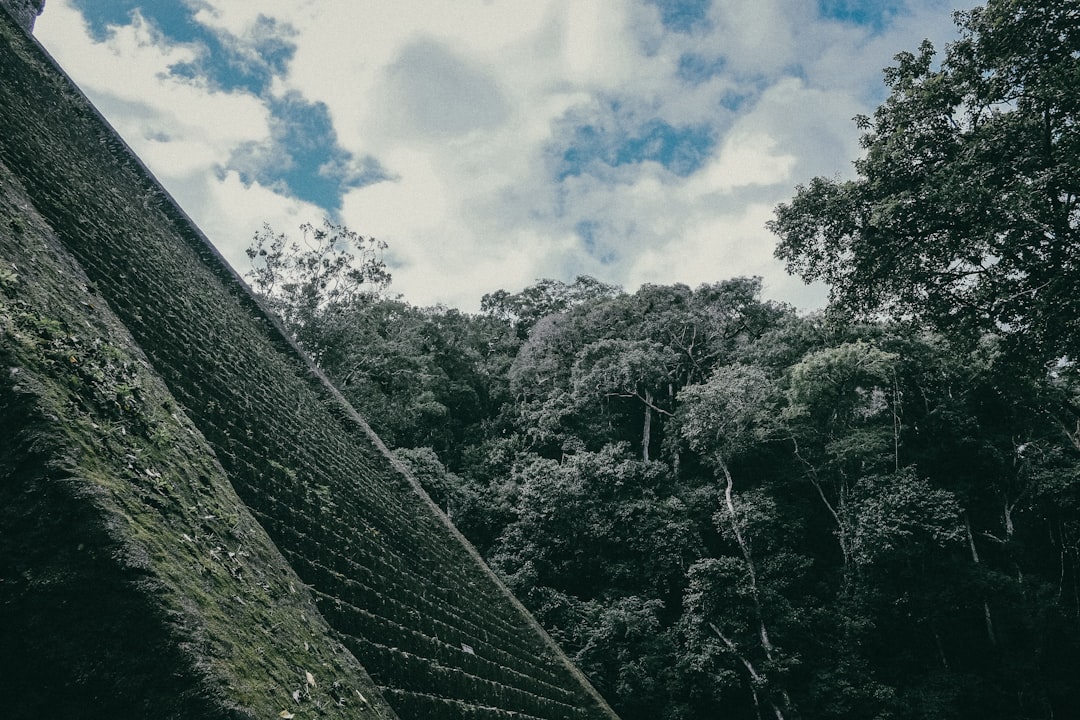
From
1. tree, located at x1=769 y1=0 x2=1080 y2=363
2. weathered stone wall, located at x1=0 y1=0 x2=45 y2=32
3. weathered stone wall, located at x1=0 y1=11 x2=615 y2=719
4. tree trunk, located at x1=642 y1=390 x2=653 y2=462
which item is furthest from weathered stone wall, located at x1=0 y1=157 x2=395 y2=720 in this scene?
tree trunk, located at x1=642 y1=390 x2=653 y2=462

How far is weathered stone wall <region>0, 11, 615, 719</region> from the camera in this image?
11.3 feet

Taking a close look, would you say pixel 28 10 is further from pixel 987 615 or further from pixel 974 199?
pixel 987 615

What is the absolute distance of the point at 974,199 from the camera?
577cm

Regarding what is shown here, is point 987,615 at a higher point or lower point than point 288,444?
higher

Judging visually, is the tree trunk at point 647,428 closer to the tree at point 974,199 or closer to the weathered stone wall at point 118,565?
the tree at point 974,199

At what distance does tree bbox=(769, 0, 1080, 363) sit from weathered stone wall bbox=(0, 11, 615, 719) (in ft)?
19.4

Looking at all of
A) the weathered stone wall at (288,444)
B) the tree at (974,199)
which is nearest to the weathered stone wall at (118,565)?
the weathered stone wall at (288,444)

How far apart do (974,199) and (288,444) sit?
674cm

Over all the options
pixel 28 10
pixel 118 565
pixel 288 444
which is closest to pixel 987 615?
pixel 288 444

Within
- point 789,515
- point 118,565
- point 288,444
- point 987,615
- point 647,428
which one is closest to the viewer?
point 118,565

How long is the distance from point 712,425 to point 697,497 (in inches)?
85.8

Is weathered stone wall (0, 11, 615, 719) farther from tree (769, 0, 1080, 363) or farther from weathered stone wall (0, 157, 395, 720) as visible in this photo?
tree (769, 0, 1080, 363)

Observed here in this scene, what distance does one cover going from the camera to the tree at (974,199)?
5.70 m

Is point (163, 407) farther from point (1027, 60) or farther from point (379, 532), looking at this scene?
point (1027, 60)
